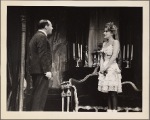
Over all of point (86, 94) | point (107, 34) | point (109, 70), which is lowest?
point (86, 94)

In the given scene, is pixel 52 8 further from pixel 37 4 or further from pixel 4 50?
pixel 4 50

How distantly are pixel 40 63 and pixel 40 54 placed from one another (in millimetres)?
43

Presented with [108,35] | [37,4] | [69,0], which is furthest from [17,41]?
[108,35]

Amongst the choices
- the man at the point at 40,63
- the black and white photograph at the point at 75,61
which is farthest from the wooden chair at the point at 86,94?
the man at the point at 40,63

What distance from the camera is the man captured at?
46.9 inches

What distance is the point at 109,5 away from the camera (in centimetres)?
A: 121

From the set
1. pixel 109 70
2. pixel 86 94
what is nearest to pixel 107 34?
pixel 109 70

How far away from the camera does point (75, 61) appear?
1202 millimetres

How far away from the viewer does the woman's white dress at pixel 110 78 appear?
1.20m

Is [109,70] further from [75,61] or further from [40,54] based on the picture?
[40,54]

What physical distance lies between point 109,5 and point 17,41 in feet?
1.56

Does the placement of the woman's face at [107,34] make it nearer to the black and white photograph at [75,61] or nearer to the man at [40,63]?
the black and white photograph at [75,61]

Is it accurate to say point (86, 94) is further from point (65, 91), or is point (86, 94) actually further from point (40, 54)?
point (40, 54)

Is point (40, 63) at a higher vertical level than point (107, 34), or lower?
lower
